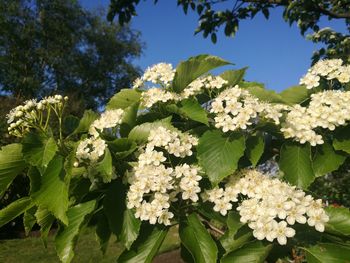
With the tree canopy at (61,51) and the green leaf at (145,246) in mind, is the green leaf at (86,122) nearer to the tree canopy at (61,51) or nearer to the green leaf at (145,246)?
the green leaf at (145,246)

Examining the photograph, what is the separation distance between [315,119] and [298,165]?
0.62ft

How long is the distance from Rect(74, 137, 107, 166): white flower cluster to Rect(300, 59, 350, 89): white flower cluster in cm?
96

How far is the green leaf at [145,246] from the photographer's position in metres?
1.57

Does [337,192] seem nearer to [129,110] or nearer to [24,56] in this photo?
[129,110]

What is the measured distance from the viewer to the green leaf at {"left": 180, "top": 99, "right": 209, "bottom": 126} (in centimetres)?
169

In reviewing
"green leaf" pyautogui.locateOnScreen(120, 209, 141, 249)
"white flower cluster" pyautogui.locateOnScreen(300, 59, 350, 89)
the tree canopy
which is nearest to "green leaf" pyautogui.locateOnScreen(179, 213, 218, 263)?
"green leaf" pyautogui.locateOnScreen(120, 209, 141, 249)

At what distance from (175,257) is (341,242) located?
5.69m

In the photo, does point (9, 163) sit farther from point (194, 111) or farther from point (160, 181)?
point (194, 111)

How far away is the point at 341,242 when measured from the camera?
4.97 ft

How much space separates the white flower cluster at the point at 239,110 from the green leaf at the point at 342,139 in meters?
0.24

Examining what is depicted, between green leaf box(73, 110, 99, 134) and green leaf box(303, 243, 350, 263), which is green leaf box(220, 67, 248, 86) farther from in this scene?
green leaf box(303, 243, 350, 263)

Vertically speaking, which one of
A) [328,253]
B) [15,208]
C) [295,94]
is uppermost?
[295,94]

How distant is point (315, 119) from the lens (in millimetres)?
1682

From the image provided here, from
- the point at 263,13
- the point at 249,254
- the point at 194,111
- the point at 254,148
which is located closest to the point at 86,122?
the point at 194,111
